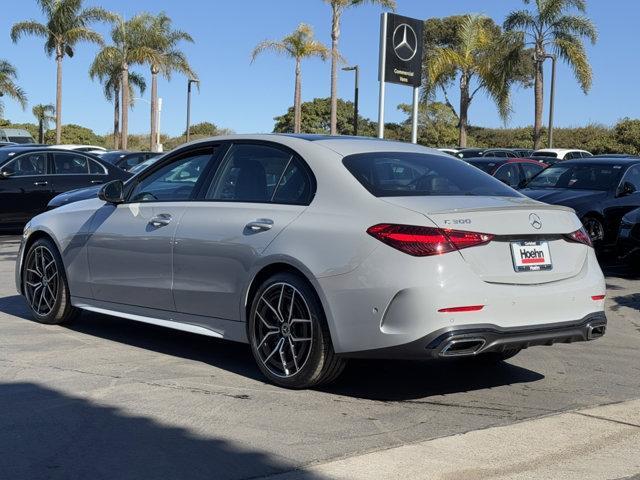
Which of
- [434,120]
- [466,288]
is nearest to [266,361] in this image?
[466,288]

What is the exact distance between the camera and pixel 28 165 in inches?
632

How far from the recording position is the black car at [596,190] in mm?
12992

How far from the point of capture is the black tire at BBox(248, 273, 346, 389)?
17.6 feet

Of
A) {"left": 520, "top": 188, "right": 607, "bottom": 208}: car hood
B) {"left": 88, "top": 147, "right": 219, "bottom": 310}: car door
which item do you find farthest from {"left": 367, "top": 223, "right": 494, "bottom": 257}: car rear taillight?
{"left": 520, "top": 188, "right": 607, "bottom": 208}: car hood

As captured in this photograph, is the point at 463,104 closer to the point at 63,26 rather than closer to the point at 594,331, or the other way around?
the point at 63,26

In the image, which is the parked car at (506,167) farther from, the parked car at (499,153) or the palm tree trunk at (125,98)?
the palm tree trunk at (125,98)

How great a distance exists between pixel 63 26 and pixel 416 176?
4371 cm

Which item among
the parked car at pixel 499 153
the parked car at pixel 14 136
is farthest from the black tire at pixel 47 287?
the parked car at pixel 14 136

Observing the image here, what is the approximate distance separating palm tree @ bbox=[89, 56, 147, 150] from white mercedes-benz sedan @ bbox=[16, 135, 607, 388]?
43370 millimetres

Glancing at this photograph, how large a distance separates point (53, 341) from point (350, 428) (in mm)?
3096

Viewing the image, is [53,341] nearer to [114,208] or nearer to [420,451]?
[114,208]

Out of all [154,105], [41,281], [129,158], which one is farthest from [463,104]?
[41,281]

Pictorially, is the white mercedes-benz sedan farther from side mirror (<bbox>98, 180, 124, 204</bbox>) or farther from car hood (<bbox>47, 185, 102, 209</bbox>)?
car hood (<bbox>47, 185, 102, 209</bbox>)

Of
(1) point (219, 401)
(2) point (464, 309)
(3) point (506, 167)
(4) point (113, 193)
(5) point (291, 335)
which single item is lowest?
(1) point (219, 401)
